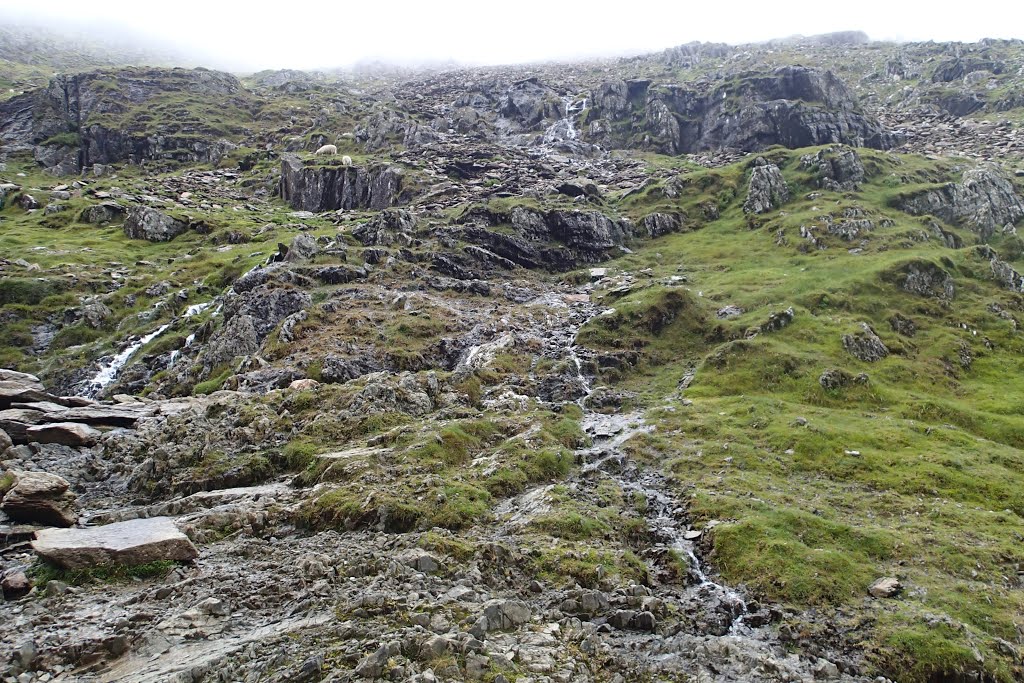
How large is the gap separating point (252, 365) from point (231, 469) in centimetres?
2247

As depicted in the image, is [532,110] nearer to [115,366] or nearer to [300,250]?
[300,250]

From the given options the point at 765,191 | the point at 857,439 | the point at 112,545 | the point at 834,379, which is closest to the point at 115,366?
the point at 112,545

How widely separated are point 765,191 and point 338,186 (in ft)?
311

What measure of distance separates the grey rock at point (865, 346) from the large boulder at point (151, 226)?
11543 centimetres

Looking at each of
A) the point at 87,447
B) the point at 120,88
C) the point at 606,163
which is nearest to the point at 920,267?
the point at 87,447

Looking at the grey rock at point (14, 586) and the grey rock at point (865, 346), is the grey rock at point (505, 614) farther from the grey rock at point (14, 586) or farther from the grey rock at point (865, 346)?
the grey rock at point (865, 346)

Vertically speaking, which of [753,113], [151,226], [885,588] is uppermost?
[753,113]

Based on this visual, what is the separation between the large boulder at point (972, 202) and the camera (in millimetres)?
93625

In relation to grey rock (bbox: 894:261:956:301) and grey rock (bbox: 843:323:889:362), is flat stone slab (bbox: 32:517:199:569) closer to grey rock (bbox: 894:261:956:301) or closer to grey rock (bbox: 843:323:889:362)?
grey rock (bbox: 843:323:889:362)

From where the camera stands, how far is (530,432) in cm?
4034

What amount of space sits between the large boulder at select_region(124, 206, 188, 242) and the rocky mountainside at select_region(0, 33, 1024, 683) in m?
0.56

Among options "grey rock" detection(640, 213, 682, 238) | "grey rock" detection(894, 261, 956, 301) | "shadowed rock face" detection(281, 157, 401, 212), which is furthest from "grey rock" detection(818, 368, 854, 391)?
"shadowed rock face" detection(281, 157, 401, 212)

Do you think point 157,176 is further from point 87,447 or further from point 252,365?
point 87,447

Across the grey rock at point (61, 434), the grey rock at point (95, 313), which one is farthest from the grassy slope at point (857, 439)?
the grey rock at point (95, 313)
